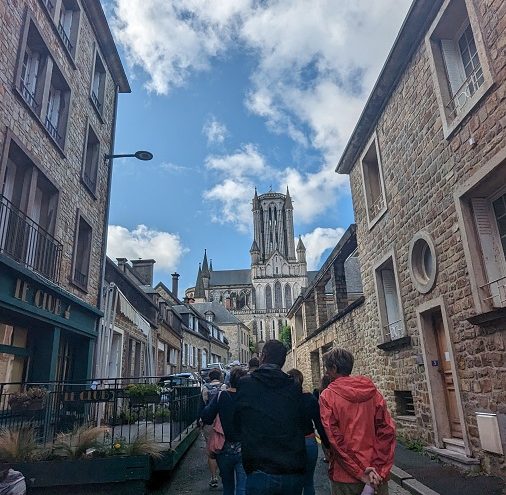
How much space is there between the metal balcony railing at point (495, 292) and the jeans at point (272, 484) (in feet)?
14.2

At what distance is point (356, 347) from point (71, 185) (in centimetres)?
846

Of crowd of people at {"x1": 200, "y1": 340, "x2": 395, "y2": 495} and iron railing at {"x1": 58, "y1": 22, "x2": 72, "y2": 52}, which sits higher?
iron railing at {"x1": 58, "y1": 22, "x2": 72, "y2": 52}

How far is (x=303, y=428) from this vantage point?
267cm

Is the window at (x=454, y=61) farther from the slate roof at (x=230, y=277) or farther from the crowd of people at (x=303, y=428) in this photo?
the slate roof at (x=230, y=277)

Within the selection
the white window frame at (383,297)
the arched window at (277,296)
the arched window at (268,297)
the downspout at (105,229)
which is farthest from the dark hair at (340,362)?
the arched window at (277,296)

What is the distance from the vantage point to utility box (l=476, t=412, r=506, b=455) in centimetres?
524

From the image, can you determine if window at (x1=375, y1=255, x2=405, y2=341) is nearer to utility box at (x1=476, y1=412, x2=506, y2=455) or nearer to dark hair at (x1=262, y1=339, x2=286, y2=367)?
utility box at (x1=476, y1=412, x2=506, y2=455)

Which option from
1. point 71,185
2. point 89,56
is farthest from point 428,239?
point 89,56

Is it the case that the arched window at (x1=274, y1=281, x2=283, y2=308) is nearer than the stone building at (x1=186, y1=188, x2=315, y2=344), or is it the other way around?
the stone building at (x1=186, y1=188, x2=315, y2=344)

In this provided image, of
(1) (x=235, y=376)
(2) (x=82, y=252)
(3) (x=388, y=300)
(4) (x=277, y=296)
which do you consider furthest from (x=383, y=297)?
(4) (x=277, y=296)

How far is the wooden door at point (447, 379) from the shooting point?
679 centimetres

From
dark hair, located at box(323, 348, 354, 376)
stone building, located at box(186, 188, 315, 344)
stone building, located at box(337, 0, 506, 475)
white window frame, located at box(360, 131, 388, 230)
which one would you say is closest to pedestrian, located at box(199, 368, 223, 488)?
dark hair, located at box(323, 348, 354, 376)

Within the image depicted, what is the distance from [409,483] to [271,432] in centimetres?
390

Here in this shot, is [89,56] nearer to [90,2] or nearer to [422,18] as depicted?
[90,2]
